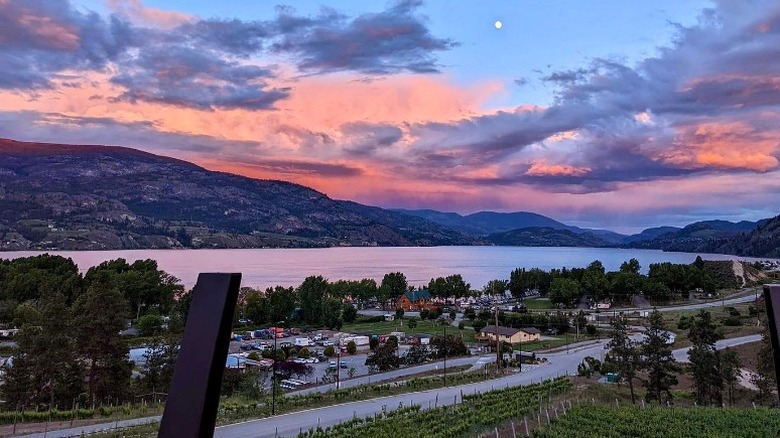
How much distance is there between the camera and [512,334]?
46500mm

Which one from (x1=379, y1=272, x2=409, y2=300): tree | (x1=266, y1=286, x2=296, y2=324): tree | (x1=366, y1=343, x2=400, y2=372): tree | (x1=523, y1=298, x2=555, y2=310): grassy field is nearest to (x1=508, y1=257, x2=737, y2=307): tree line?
(x1=523, y1=298, x2=555, y2=310): grassy field

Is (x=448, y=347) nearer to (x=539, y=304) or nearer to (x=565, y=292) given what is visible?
(x=565, y=292)

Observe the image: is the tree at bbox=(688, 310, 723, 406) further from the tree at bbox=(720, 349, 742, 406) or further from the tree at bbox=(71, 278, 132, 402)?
the tree at bbox=(71, 278, 132, 402)

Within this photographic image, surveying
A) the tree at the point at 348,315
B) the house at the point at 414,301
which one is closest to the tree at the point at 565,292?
the house at the point at 414,301

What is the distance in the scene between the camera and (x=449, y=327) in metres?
56.1

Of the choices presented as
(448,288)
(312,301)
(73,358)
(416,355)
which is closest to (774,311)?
(73,358)

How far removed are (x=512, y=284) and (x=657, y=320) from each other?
59.7m

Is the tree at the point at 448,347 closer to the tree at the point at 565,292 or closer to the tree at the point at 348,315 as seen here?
the tree at the point at 348,315

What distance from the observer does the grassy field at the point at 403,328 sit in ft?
170

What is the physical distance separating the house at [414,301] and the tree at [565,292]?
17629 millimetres

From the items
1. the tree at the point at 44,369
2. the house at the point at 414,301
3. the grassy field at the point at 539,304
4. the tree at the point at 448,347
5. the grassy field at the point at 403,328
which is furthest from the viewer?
the house at the point at 414,301

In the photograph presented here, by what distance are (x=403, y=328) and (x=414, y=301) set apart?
19.1 m

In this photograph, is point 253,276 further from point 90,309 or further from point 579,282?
point 90,309

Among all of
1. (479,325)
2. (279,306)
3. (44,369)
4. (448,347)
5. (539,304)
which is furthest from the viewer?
(539,304)
